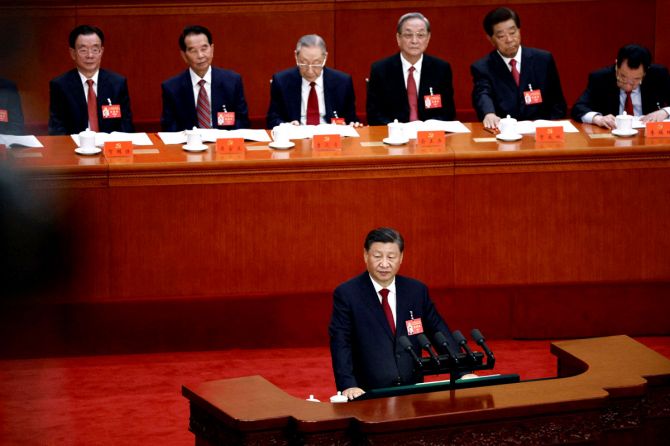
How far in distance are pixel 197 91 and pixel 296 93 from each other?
52cm

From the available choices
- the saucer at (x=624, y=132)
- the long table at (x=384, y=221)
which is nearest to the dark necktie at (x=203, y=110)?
the long table at (x=384, y=221)

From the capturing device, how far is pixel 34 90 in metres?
0.52

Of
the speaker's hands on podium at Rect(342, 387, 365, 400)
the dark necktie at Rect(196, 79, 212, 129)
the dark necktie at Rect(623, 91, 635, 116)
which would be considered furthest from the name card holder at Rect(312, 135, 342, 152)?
the speaker's hands on podium at Rect(342, 387, 365, 400)

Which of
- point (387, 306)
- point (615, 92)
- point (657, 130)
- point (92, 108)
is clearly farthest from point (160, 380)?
point (615, 92)

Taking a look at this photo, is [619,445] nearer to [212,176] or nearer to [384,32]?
[212,176]

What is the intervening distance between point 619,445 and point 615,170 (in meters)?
2.13

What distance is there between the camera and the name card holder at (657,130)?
15.9 feet

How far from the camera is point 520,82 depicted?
5652 millimetres

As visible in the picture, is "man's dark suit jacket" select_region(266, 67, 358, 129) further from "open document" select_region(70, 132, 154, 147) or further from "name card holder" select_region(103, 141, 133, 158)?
"name card holder" select_region(103, 141, 133, 158)

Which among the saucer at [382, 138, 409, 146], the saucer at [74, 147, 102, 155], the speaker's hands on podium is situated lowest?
the speaker's hands on podium

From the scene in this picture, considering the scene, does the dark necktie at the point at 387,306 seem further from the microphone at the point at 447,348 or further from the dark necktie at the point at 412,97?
the dark necktie at the point at 412,97

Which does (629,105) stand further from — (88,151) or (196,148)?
(88,151)

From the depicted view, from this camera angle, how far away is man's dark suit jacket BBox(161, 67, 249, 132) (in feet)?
18.2

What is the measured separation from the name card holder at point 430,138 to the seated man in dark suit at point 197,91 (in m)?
1.16
